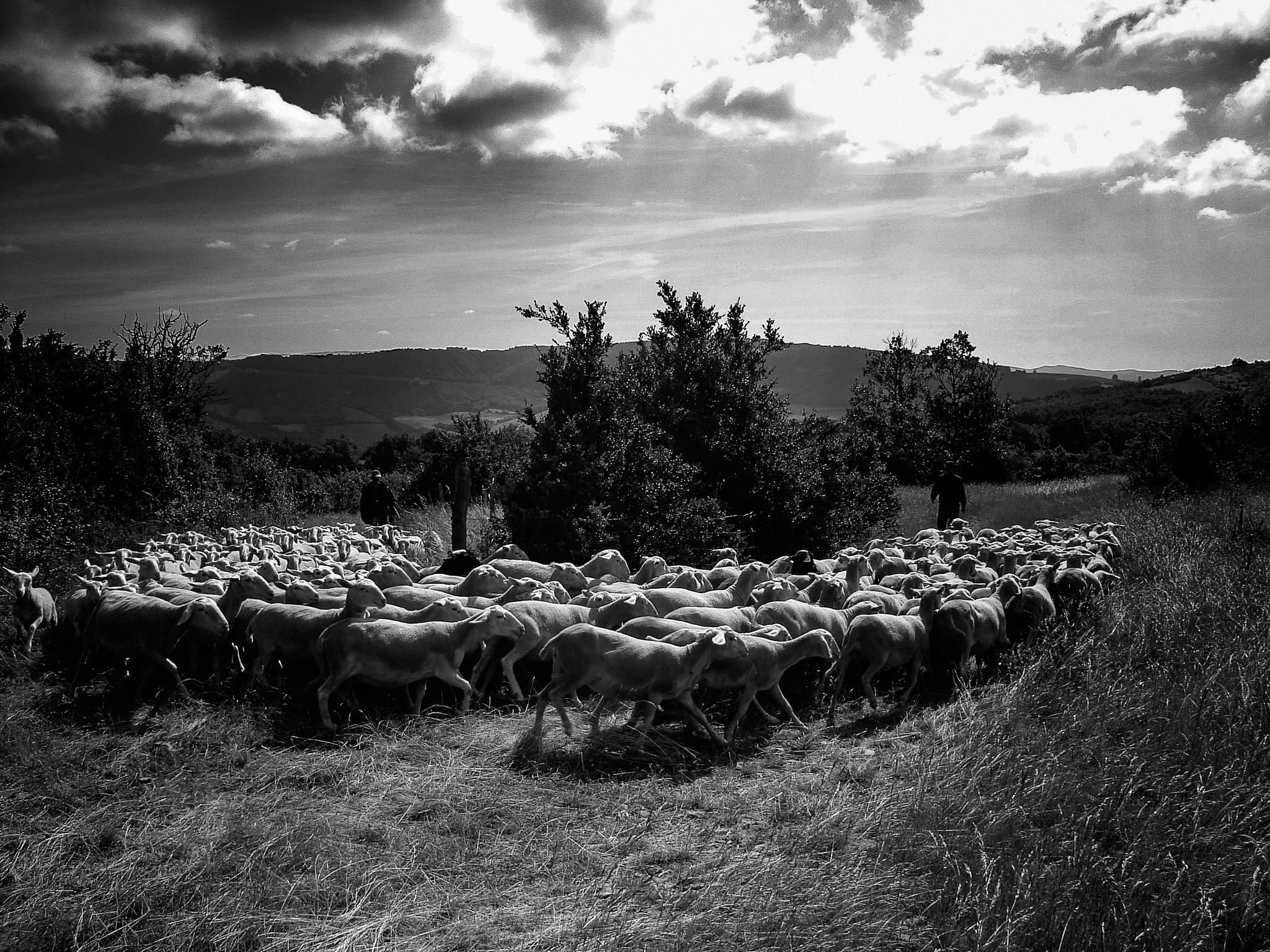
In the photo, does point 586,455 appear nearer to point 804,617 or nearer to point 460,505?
point 460,505

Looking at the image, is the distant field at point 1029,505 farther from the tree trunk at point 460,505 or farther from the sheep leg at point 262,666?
the sheep leg at point 262,666

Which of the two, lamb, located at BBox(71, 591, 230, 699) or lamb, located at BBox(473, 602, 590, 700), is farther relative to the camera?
lamb, located at BBox(473, 602, 590, 700)

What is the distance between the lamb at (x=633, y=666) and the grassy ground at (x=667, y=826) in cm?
39

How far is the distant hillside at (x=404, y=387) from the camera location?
321 ft

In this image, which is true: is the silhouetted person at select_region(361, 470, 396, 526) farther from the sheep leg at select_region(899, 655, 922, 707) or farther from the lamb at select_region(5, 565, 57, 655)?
the sheep leg at select_region(899, 655, 922, 707)

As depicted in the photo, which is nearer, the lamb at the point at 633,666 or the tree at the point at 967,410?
the lamb at the point at 633,666

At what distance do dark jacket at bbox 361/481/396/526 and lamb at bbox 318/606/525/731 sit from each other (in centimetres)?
1400

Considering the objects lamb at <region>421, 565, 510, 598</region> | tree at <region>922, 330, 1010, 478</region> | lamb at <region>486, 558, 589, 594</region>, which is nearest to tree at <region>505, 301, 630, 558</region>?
lamb at <region>486, 558, 589, 594</region>

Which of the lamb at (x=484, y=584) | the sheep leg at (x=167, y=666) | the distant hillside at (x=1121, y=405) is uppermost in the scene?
the distant hillside at (x=1121, y=405)

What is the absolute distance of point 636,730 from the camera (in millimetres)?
7707

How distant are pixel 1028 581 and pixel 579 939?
9046 millimetres

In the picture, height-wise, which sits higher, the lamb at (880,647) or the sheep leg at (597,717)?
the lamb at (880,647)

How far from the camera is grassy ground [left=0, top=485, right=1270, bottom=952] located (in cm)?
484

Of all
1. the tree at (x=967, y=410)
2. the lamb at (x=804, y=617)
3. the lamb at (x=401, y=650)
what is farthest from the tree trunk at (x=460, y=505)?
the tree at (x=967, y=410)
